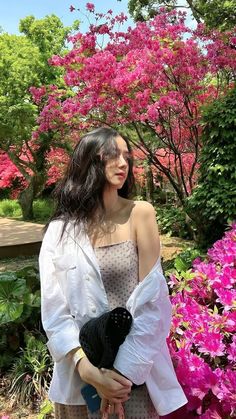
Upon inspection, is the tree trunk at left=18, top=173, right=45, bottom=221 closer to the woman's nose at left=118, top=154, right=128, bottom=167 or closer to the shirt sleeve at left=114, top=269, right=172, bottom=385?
the woman's nose at left=118, top=154, right=128, bottom=167

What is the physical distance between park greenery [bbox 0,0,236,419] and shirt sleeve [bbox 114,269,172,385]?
49 cm

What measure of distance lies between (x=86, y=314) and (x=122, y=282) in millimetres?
160

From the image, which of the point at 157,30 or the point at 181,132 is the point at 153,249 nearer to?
the point at 157,30

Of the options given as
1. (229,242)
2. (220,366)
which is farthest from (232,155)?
(220,366)

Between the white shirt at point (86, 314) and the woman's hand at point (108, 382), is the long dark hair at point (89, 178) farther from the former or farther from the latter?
the woman's hand at point (108, 382)

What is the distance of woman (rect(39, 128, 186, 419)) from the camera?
1278 millimetres

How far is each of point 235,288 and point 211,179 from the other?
2.76 metres

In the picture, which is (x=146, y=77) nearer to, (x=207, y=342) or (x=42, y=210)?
(x=207, y=342)

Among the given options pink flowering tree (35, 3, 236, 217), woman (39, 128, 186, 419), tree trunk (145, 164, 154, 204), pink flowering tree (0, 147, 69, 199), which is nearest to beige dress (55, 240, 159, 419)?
woman (39, 128, 186, 419)

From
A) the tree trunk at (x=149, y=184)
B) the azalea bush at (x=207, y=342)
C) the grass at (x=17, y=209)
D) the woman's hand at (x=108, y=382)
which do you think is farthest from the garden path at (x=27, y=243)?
the woman's hand at (x=108, y=382)

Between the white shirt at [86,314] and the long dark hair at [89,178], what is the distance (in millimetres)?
75

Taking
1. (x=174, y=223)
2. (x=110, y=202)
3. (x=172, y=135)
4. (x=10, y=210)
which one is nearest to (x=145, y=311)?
(x=110, y=202)

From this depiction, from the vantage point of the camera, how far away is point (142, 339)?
1.27m

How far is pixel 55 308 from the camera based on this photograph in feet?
4.48
